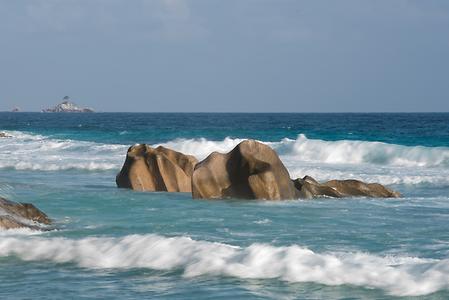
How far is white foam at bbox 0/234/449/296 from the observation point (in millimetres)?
9648

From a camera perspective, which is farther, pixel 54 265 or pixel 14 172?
pixel 14 172

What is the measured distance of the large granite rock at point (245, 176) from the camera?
1873cm

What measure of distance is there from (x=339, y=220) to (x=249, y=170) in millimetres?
3854

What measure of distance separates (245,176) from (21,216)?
6098mm

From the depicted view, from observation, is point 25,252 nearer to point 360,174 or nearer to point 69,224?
point 69,224

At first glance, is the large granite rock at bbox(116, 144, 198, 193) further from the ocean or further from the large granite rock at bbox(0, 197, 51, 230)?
the large granite rock at bbox(0, 197, 51, 230)

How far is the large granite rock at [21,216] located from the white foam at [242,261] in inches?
47.7

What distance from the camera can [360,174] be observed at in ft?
95.3

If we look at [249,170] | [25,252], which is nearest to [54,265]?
[25,252]

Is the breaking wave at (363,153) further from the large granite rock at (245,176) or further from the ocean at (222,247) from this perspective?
the large granite rock at (245,176)

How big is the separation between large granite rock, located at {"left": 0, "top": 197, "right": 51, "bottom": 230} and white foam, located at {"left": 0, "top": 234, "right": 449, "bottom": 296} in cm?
121

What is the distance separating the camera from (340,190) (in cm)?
2073

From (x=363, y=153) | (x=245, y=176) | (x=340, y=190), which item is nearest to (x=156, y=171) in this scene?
(x=245, y=176)

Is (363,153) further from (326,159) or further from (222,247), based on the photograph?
(222,247)
